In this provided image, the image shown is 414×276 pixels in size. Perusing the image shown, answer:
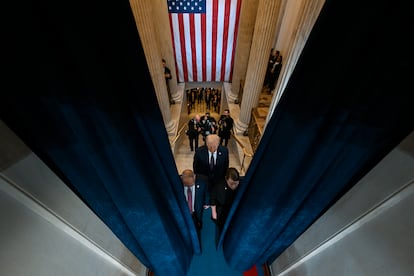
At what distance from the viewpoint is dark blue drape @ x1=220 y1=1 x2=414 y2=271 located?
2.42ft

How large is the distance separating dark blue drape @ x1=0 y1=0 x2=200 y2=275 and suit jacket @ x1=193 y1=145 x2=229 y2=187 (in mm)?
1314

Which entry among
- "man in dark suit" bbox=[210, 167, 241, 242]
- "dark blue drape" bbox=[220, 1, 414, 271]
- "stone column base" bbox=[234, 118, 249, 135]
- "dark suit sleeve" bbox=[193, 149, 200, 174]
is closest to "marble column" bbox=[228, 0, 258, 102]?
"stone column base" bbox=[234, 118, 249, 135]

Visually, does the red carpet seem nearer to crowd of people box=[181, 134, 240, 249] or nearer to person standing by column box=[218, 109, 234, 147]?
crowd of people box=[181, 134, 240, 249]

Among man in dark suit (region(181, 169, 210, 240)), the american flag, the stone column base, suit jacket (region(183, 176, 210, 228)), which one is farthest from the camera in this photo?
the stone column base

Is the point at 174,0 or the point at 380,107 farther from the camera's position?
the point at 174,0

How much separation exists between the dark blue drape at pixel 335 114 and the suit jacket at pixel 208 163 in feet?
3.69

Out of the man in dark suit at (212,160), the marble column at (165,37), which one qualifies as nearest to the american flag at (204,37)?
the marble column at (165,37)

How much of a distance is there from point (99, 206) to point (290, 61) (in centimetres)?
224

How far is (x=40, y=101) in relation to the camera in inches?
30.6

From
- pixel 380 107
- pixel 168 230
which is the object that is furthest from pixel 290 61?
pixel 168 230

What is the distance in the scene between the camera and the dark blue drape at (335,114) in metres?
0.74

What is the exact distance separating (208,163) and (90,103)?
6.34 ft

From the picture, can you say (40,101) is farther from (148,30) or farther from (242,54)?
(242,54)

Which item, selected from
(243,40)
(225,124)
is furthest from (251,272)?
(243,40)
